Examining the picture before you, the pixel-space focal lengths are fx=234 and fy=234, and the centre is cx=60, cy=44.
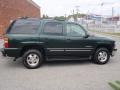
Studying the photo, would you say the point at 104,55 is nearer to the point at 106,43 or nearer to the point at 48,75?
the point at 106,43

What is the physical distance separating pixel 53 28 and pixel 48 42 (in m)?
0.62

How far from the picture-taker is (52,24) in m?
8.99

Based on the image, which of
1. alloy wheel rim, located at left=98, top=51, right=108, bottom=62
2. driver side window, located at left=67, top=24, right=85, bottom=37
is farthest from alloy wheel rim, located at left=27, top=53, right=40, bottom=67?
alloy wheel rim, located at left=98, top=51, right=108, bottom=62

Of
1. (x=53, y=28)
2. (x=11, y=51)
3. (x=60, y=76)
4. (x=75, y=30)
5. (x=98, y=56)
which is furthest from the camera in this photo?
(x=98, y=56)

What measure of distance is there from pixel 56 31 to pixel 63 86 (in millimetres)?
3077

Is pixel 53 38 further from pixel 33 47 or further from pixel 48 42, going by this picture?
pixel 33 47

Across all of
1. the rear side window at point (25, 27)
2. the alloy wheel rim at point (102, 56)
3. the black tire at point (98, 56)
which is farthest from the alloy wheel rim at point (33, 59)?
the alloy wheel rim at point (102, 56)

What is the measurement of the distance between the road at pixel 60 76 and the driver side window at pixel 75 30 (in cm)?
123

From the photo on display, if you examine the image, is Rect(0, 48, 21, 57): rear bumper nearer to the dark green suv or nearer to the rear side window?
the dark green suv

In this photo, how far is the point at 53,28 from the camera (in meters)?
8.97

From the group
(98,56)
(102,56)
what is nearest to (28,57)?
(98,56)

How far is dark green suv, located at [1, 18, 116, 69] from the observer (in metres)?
8.47

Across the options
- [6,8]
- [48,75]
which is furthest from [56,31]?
[6,8]

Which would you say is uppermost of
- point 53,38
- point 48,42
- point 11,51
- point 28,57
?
point 53,38
